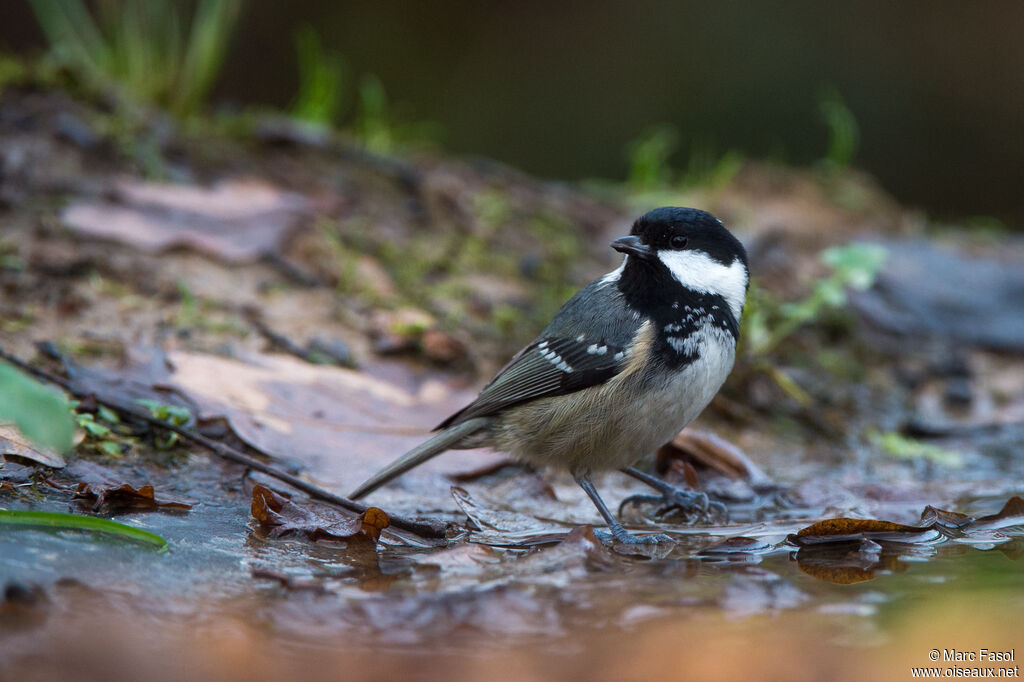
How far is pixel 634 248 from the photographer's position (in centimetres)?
345

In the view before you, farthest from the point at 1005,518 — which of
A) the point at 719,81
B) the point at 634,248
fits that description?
the point at 719,81

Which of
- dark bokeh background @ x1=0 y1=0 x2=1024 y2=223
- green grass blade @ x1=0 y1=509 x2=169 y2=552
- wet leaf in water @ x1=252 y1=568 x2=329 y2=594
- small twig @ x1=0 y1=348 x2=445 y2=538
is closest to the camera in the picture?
wet leaf in water @ x1=252 y1=568 x2=329 y2=594

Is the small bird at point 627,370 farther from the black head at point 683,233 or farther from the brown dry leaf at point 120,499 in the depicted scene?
the brown dry leaf at point 120,499

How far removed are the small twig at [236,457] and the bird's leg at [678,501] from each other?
964mm

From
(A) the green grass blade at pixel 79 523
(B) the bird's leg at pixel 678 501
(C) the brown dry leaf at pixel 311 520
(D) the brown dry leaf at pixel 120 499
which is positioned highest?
(B) the bird's leg at pixel 678 501

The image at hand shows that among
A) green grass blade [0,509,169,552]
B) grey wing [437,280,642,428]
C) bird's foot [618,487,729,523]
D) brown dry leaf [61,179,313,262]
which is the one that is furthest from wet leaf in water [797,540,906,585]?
brown dry leaf [61,179,313,262]

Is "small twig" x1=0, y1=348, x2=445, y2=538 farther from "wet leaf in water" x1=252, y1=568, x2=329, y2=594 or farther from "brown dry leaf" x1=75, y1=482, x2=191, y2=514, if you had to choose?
"wet leaf in water" x1=252, y1=568, x2=329, y2=594

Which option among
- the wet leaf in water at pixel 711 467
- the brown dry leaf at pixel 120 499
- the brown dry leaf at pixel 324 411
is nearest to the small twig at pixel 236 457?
the brown dry leaf at pixel 324 411

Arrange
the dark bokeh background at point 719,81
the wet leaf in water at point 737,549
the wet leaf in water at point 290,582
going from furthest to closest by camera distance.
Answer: the dark bokeh background at point 719,81
the wet leaf in water at point 737,549
the wet leaf in water at point 290,582

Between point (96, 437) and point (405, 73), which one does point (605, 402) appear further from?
point (405, 73)

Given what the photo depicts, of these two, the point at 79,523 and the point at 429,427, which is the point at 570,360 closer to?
the point at 429,427

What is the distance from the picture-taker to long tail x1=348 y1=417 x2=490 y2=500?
3176mm

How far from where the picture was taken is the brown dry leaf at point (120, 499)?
103 inches

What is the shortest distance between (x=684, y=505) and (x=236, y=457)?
59.3 inches
